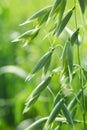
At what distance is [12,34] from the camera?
169 inches

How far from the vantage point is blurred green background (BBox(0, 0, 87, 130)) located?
3.12 metres

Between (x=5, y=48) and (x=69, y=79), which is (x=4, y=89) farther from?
(x=69, y=79)

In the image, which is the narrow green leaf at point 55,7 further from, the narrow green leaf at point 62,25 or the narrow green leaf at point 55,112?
the narrow green leaf at point 55,112

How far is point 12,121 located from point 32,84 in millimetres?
338

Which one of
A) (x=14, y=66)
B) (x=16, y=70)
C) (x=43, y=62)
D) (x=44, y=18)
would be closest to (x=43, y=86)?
(x=43, y=62)

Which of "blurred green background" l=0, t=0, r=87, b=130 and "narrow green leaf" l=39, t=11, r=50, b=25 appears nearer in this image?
"narrow green leaf" l=39, t=11, r=50, b=25

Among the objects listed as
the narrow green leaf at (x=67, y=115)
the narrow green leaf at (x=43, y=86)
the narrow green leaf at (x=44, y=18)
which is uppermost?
the narrow green leaf at (x=44, y=18)

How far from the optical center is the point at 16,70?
323cm

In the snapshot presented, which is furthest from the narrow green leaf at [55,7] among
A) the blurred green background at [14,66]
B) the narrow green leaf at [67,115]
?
the blurred green background at [14,66]

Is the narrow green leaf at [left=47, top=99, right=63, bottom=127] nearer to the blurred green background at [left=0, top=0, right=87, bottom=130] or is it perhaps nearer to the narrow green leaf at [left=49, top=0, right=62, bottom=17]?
the narrow green leaf at [left=49, top=0, right=62, bottom=17]

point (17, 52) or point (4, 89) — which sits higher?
point (17, 52)

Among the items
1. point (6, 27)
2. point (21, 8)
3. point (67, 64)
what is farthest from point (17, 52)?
point (67, 64)

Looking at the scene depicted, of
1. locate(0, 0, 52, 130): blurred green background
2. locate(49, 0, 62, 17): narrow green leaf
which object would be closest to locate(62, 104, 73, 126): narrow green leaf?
locate(49, 0, 62, 17): narrow green leaf

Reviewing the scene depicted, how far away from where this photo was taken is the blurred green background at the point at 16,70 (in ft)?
10.2
